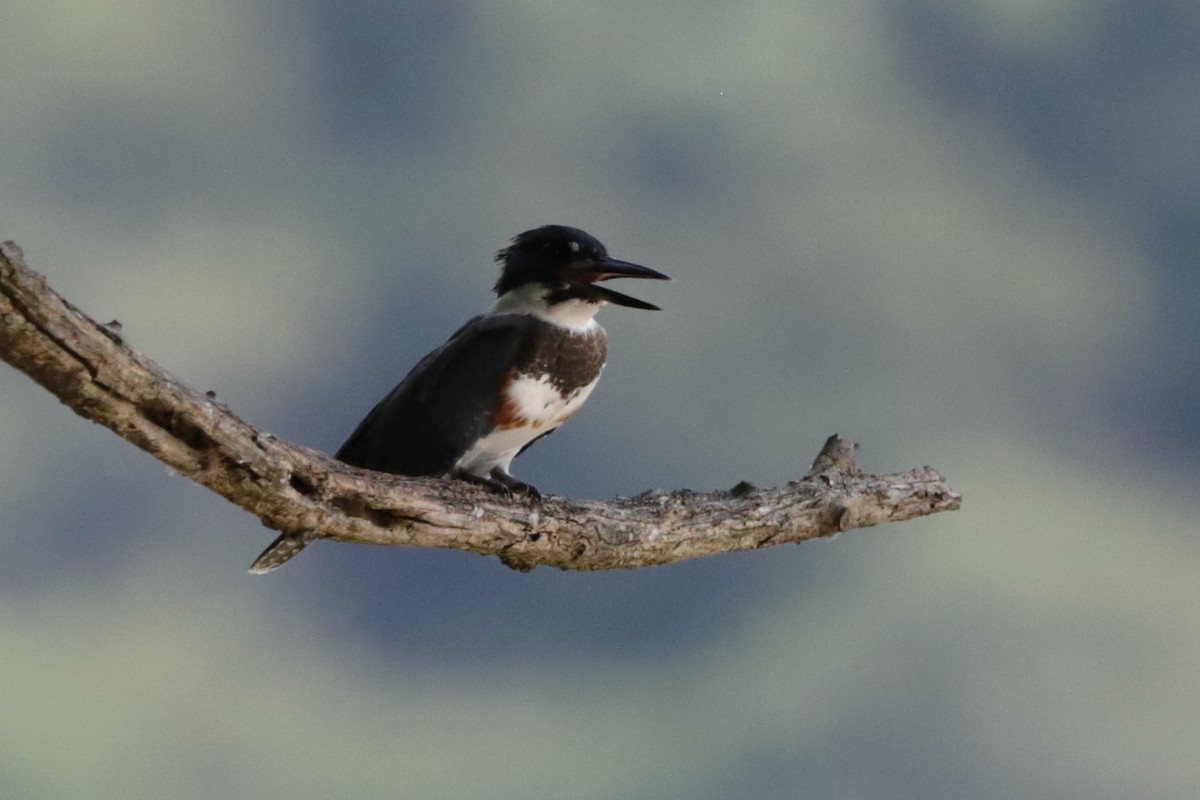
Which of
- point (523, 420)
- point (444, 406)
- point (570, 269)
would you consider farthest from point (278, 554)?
point (570, 269)

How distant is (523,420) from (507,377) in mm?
168

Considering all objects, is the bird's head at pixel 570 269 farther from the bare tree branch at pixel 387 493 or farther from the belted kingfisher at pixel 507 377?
the bare tree branch at pixel 387 493

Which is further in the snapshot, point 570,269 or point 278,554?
point 570,269

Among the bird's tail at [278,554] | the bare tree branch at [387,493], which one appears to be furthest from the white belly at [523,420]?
the bird's tail at [278,554]

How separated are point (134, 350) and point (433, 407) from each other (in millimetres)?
1287

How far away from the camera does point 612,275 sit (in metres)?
4.92

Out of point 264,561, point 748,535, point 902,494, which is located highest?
point 902,494

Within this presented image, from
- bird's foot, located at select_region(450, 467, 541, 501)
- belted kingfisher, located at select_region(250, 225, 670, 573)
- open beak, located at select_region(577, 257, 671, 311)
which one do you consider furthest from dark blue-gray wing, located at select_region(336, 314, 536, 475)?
open beak, located at select_region(577, 257, 671, 311)

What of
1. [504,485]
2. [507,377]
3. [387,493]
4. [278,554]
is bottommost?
[278,554]

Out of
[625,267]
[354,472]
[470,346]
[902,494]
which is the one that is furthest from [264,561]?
[902,494]

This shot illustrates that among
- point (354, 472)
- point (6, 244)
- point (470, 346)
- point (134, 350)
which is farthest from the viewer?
point (470, 346)

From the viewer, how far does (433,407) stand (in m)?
4.53

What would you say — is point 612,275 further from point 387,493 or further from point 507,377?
point 387,493

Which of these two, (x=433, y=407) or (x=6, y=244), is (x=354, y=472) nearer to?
(x=433, y=407)
